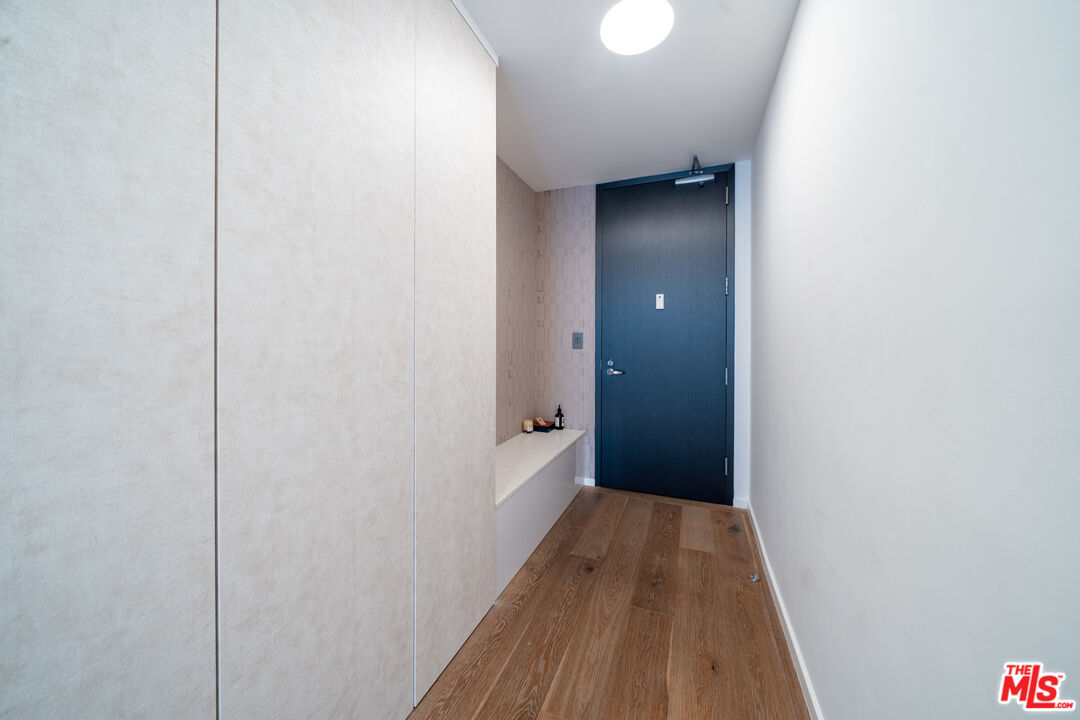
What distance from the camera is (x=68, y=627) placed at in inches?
22.7

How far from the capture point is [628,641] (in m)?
1.66

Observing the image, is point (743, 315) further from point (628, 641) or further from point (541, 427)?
point (628, 641)

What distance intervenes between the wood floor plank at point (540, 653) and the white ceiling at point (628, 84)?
2.57 metres

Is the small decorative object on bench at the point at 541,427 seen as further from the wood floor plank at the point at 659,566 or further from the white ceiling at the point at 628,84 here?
the white ceiling at the point at 628,84

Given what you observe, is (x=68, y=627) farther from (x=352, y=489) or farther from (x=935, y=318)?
(x=935, y=318)

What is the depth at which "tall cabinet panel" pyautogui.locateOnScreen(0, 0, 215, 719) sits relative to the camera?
534 millimetres

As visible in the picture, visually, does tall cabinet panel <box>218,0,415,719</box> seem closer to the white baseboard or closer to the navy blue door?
the white baseboard

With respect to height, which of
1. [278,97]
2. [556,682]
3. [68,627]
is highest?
[278,97]

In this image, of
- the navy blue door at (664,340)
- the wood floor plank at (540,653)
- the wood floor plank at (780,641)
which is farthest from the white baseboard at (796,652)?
the navy blue door at (664,340)

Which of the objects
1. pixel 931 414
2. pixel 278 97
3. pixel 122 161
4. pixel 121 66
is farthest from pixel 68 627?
pixel 931 414

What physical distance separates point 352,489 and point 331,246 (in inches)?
25.3

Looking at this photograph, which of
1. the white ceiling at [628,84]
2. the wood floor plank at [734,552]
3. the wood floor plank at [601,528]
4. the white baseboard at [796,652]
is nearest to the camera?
the white baseboard at [796,652]

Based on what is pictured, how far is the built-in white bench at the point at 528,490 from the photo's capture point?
2.00 m

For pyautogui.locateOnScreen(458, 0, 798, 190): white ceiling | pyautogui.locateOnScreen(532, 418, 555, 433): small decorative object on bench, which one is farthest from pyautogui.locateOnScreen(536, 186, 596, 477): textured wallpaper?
pyautogui.locateOnScreen(458, 0, 798, 190): white ceiling
